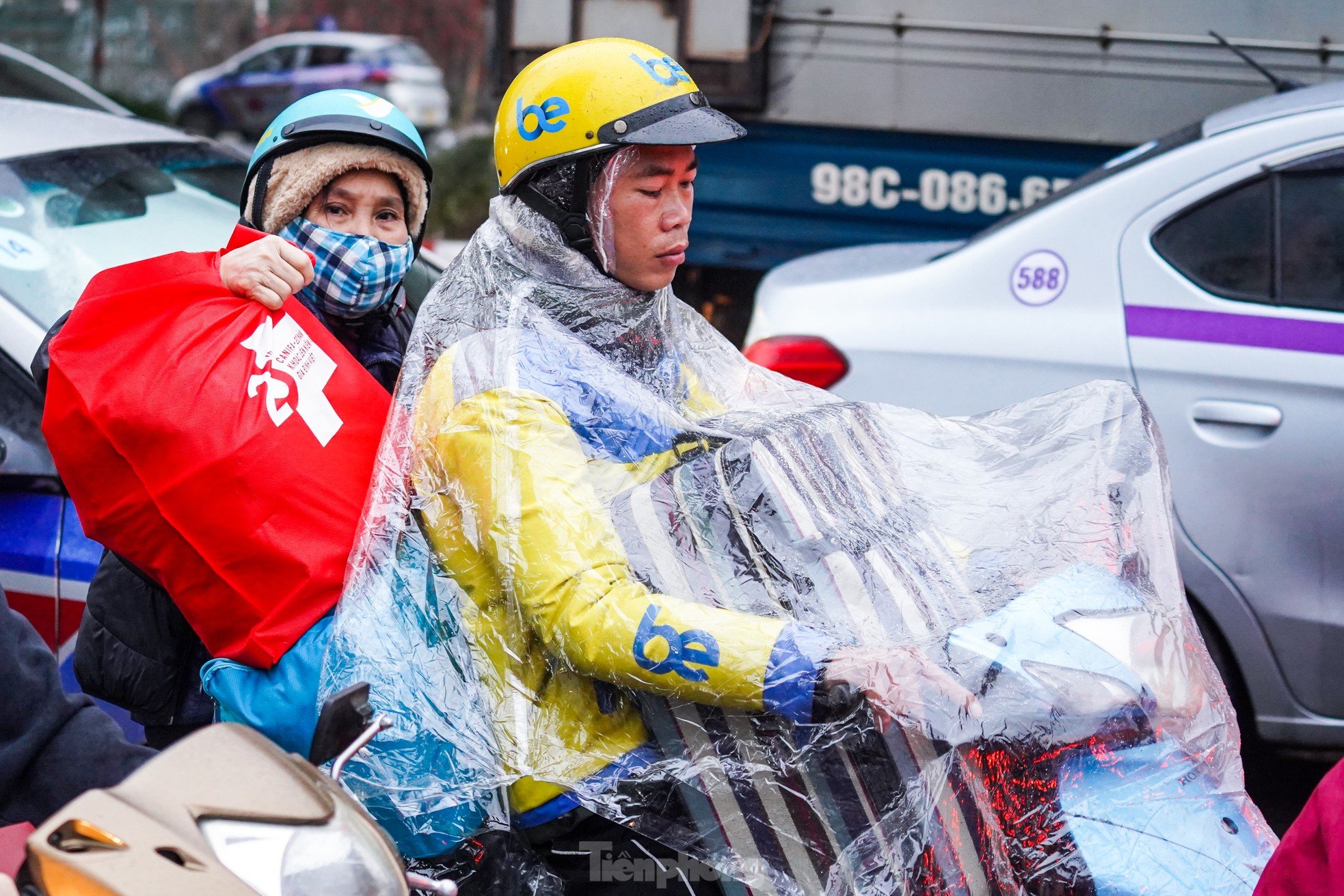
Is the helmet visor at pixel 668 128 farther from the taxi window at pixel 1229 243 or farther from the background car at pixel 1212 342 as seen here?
the taxi window at pixel 1229 243

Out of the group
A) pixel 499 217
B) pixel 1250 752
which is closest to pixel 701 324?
pixel 499 217

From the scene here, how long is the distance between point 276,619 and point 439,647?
0.23m

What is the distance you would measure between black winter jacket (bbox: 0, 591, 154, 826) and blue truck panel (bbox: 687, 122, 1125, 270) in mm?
4186

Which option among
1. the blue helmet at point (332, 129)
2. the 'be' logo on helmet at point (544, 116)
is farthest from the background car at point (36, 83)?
the 'be' logo on helmet at point (544, 116)

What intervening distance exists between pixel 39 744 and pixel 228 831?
2.17ft

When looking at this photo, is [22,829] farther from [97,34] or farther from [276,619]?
[97,34]

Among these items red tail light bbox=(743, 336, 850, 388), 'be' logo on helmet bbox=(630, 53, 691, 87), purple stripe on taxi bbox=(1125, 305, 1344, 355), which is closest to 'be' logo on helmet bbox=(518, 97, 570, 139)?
'be' logo on helmet bbox=(630, 53, 691, 87)

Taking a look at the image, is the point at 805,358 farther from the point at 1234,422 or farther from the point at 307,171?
the point at 307,171

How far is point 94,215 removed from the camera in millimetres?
3363

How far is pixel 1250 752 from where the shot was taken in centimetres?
402

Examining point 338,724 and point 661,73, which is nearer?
point 338,724

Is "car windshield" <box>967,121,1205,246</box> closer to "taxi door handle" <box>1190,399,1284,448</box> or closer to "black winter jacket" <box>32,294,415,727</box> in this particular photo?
"taxi door handle" <box>1190,399,1284,448</box>

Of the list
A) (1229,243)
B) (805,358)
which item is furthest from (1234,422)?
(805,358)

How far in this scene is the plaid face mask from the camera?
230cm
